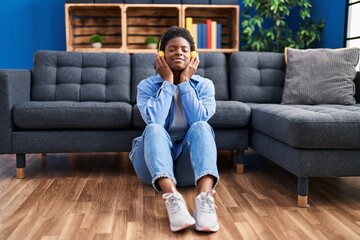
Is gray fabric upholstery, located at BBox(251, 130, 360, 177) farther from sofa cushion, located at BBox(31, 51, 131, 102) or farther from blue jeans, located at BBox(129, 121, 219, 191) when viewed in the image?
sofa cushion, located at BBox(31, 51, 131, 102)

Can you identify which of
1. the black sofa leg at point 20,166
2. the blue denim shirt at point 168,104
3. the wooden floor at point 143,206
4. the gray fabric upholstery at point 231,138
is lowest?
the wooden floor at point 143,206

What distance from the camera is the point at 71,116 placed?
2.48 metres

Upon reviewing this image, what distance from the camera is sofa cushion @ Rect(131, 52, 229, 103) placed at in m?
3.04

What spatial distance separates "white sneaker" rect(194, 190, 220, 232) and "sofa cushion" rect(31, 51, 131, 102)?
4.62 ft

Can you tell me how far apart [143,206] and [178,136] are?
40 centimetres

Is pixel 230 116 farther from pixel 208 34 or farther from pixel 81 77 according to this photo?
pixel 208 34

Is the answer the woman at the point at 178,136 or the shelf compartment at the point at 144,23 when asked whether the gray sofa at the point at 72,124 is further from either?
the shelf compartment at the point at 144,23

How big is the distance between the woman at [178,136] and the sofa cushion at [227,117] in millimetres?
409

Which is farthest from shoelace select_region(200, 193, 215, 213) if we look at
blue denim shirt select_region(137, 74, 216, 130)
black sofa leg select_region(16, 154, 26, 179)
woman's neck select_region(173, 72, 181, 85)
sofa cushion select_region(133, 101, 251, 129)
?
black sofa leg select_region(16, 154, 26, 179)

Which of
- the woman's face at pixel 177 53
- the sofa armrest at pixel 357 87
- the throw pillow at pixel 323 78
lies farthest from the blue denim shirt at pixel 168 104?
the sofa armrest at pixel 357 87

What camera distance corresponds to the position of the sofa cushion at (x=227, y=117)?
2.54m

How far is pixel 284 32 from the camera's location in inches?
165

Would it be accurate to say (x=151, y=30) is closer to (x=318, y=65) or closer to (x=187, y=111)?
(x=318, y=65)

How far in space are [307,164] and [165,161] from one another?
0.70m
